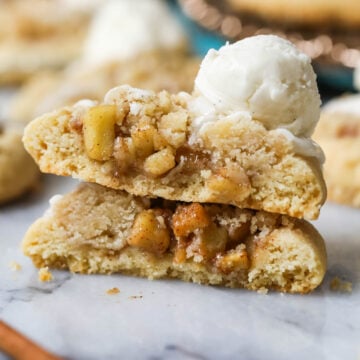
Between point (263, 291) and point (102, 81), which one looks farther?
point (102, 81)

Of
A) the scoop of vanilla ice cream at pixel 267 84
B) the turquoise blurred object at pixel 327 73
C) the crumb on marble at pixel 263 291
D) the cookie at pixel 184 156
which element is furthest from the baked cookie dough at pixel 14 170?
the turquoise blurred object at pixel 327 73

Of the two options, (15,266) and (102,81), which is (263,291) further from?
(102,81)

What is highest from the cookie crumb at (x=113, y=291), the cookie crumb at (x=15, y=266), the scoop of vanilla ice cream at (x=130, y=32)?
the scoop of vanilla ice cream at (x=130, y=32)

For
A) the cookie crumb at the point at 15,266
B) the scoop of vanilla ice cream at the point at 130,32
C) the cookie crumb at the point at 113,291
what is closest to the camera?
the cookie crumb at the point at 113,291

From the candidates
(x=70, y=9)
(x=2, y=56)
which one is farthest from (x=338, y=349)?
(x=70, y=9)

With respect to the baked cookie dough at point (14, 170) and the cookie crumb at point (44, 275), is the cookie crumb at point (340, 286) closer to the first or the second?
the cookie crumb at point (44, 275)

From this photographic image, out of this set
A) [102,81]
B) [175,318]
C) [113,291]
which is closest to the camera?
[175,318]

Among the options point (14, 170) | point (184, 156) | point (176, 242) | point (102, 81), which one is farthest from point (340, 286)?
point (102, 81)

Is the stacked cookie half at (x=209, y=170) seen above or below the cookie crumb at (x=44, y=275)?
above
